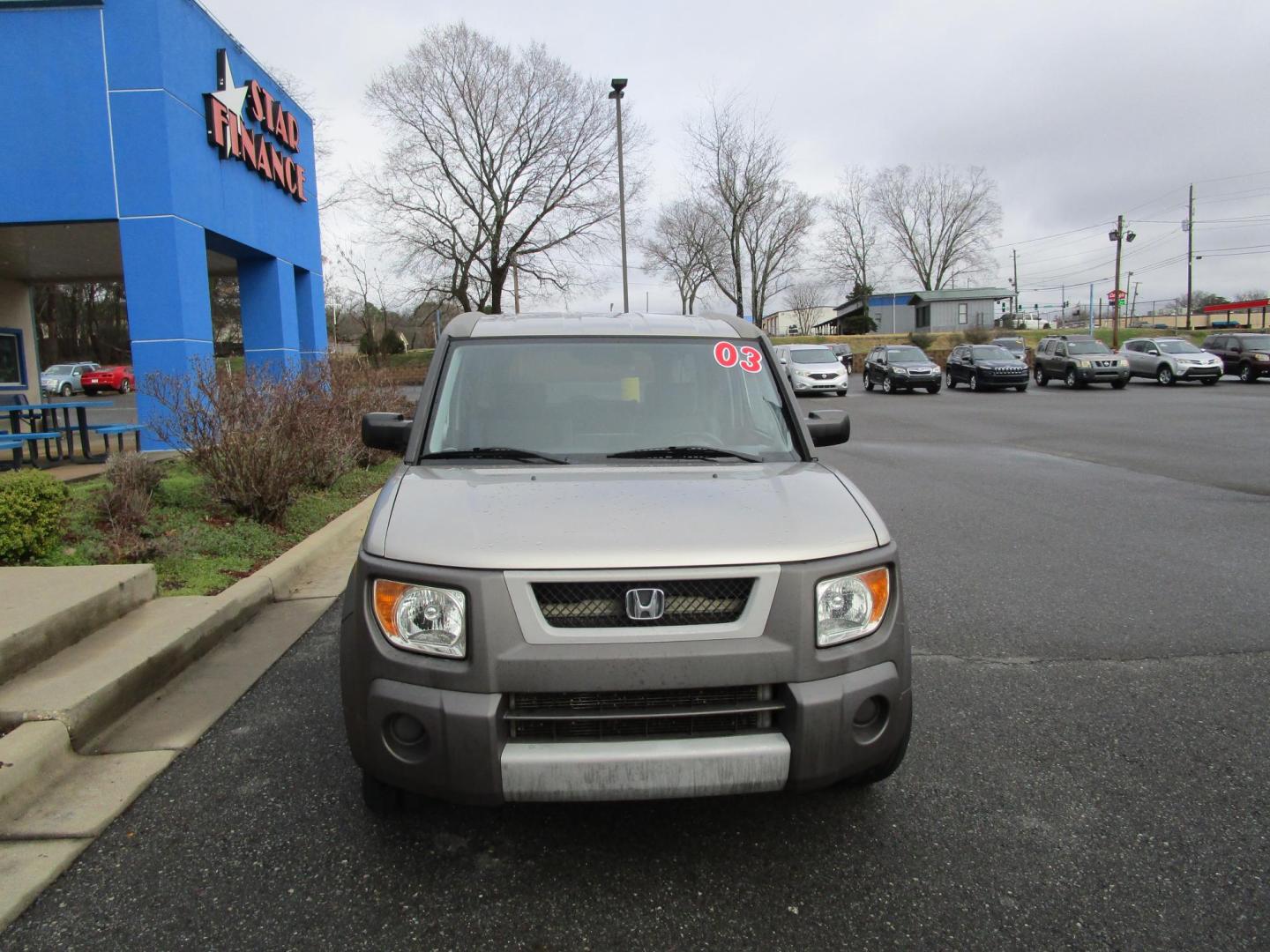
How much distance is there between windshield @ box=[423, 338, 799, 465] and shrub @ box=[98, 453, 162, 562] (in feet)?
11.3

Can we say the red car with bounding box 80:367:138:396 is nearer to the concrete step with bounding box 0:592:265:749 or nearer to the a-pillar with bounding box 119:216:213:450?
the a-pillar with bounding box 119:216:213:450

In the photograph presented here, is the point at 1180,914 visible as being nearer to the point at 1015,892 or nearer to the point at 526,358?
the point at 1015,892

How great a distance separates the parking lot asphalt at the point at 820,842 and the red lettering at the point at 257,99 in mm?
12172

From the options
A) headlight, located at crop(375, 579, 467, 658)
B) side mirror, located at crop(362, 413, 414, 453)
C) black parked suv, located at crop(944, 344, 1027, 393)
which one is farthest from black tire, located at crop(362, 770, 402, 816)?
black parked suv, located at crop(944, 344, 1027, 393)

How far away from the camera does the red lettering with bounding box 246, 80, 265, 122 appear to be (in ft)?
44.7

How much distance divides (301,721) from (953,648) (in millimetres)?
3365

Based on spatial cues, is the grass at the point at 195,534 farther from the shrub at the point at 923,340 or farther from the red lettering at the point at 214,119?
the shrub at the point at 923,340

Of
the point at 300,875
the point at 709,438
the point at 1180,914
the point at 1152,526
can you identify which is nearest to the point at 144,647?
the point at 300,875

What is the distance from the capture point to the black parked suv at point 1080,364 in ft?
95.2

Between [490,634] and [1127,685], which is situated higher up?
[490,634]

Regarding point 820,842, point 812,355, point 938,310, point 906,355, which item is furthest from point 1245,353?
point 938,310

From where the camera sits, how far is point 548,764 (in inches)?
91.7

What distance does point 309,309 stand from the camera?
17.5 m

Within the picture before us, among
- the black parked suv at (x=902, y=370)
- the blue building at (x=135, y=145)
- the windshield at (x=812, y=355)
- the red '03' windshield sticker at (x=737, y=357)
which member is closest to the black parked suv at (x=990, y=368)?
the black parked suv at (x=902, y=370)
